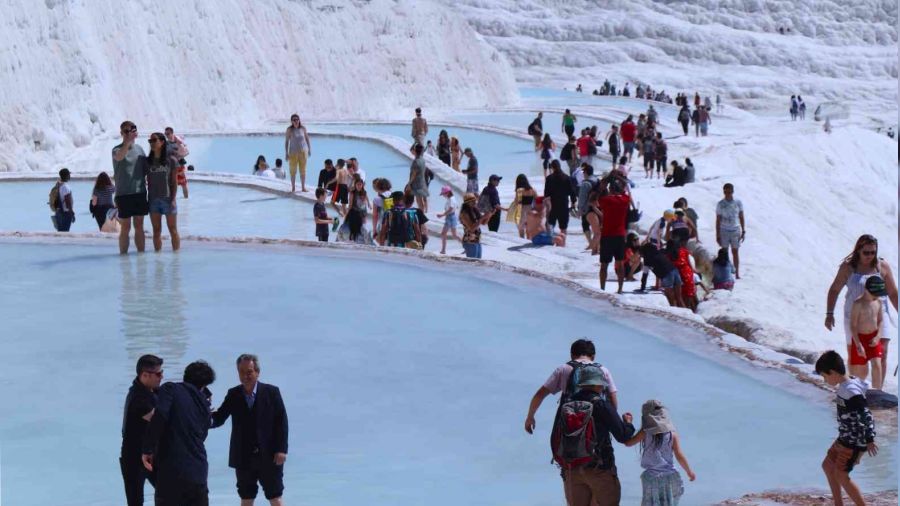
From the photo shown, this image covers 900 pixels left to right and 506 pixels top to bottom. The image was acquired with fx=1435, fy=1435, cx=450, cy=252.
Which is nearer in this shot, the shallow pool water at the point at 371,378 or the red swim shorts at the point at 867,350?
the shallow pool water at the point at 371,378

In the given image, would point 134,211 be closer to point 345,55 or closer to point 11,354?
point 11,354

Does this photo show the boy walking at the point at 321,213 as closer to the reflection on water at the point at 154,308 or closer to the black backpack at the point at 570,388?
the reflection on water at the point at 154,308

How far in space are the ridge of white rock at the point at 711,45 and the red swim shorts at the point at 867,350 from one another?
59677 mm

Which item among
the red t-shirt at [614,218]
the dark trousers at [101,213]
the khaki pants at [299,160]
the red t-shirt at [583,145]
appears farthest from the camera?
the red t-shirt at [583,145]

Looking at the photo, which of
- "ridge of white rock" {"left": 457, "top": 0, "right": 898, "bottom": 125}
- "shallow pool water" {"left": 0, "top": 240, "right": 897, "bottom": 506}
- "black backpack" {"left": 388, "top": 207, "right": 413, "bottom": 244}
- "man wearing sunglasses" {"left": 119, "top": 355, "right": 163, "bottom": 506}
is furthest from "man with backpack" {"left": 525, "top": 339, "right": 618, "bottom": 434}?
"ridge of white rock" {"left": 457, "top": 0, "right": 898, "bottom": 125}

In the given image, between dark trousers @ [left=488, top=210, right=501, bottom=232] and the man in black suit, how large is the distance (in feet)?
39.7

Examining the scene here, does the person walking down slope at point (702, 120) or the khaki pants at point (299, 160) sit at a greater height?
the khaki pants at point (299, 160)

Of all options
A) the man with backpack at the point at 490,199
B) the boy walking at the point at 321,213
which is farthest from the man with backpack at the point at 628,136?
the boy walking at the point at 321,213

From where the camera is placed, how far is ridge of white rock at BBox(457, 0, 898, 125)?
248ft

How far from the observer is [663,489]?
6121 mm

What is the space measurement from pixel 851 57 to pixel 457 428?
8101cm

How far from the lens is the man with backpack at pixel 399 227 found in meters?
14.8

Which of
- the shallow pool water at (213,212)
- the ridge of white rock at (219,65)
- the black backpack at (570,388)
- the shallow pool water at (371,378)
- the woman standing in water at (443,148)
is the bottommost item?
the shallow pool water at (213,212)

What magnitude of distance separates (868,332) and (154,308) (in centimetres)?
542
